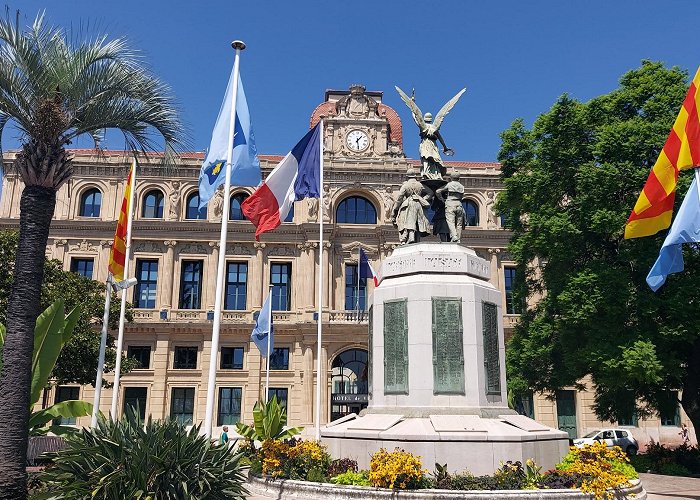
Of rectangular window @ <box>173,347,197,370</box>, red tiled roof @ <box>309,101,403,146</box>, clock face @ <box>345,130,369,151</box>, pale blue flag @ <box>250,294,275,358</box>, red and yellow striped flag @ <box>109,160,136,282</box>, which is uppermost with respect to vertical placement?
red tiled roof @ <box>309,101,403,146</box>

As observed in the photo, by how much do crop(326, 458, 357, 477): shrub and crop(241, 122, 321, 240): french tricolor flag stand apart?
5.81 meters

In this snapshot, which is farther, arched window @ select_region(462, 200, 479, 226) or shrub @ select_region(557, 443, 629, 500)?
arched window @ select_region(462, 200, 479, 226)

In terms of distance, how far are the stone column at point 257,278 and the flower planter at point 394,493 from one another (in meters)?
30.9

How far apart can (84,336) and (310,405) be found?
18476 mm

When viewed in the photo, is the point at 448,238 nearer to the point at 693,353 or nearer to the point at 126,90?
the point at 126,90

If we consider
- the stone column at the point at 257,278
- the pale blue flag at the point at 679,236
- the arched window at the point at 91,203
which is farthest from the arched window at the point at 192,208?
the pale blue flag at the point at 679,236

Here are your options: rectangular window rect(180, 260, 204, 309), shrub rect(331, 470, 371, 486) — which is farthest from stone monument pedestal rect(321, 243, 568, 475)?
rectangular window rect(180, 260, 204, 309)

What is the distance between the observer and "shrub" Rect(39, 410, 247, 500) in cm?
875

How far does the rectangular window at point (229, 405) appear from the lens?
41188 millimetres

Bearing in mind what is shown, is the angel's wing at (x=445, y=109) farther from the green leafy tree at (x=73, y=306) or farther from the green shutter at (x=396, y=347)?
the green leafy tree at (x=73, y=306)

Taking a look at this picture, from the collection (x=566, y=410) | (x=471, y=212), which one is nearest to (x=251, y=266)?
(x=471, y=212)

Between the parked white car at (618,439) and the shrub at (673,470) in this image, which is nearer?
the shrub at (673,470)

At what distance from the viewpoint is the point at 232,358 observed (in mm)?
42469

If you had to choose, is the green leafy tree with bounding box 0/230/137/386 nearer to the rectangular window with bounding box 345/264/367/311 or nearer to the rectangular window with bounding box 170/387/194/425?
the rectangular window with bounding box 170/387/194/425
